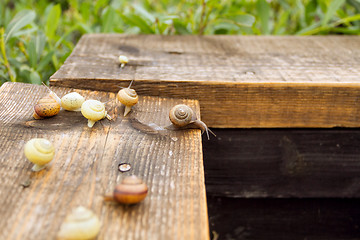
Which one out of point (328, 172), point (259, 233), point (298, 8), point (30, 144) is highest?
point (30, 144)

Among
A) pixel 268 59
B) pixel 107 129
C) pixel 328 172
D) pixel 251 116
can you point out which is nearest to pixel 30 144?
pixel 107 129

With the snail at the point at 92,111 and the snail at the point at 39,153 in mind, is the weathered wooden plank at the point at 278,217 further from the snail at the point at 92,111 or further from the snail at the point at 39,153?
the snail at the point at 39,153

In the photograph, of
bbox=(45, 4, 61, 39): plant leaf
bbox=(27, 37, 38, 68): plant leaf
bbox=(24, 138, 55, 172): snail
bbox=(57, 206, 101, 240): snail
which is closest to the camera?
bbox=(57, 206, 101, 240): snail

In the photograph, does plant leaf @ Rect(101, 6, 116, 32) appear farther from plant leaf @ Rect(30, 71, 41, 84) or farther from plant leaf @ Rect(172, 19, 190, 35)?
plant leaf @ Rect(30, 71, 41, 84)

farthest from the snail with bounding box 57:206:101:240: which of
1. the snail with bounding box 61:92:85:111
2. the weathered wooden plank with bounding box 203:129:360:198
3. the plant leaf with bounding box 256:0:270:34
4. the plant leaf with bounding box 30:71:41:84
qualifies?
the plant leaf with bounding box 256:0:270:34

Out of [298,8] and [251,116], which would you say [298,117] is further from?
[298,8]

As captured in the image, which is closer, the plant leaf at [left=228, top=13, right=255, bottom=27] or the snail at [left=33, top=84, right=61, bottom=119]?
the snail at [left=33, top=84, right=61, bottom=119]

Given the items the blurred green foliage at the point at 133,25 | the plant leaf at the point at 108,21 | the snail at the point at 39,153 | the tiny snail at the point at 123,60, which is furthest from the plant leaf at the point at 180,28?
the snail at the point at 39,153
